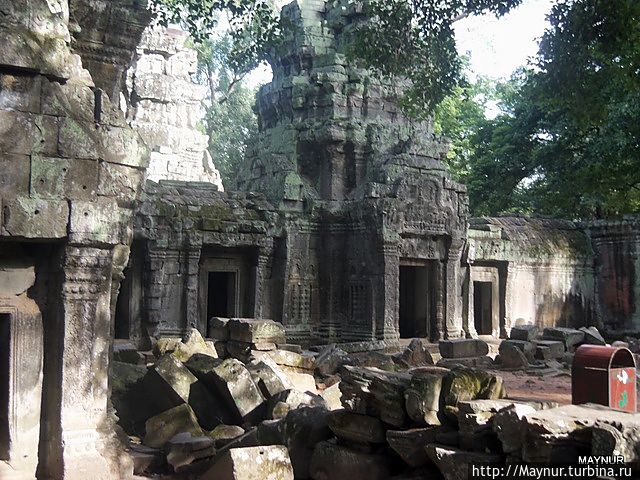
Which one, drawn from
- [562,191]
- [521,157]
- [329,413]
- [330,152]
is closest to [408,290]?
[330,152]

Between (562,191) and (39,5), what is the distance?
612 inches

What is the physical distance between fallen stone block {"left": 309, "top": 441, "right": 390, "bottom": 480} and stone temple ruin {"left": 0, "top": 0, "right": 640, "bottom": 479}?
0.06ft

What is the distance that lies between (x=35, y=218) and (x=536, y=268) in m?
14.7

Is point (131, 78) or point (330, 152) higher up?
point (131, 78)

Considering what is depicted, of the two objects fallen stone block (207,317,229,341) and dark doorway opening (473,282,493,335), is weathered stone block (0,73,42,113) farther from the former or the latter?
dark doorway opening (473,282,493,335)

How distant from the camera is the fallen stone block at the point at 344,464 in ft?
17.9

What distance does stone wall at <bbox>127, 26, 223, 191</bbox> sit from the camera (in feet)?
71.6

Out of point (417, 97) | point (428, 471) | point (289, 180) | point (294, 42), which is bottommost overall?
point (428, 471)

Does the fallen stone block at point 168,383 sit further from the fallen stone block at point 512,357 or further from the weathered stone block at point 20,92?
the fallen stone block at point 512,357

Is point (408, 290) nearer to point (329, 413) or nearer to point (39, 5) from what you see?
point (329, 413)

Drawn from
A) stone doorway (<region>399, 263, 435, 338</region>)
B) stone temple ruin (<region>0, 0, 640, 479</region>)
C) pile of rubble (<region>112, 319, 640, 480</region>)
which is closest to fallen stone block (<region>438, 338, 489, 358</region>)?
stone temple ruin (<region>0, 0, 640, 479</region>)

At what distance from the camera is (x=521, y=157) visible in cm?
2062

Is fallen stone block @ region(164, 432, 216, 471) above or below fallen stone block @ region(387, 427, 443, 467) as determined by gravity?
below

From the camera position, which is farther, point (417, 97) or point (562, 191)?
point (562, 191)
